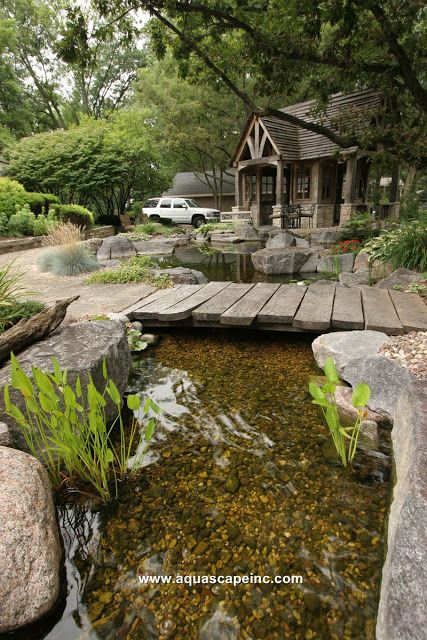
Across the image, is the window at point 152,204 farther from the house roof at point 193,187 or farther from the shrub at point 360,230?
the shrub at point 360,230

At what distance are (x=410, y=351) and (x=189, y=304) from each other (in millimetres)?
2409

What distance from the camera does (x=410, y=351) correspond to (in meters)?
2.83

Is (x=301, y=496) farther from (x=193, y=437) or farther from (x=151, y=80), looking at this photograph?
(x=151, y=80)

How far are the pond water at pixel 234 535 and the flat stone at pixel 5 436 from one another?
0.49m

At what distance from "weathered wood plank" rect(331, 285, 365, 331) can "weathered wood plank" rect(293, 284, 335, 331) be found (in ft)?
→ 0.21

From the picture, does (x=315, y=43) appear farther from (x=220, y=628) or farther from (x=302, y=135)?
(x=302, y=135)

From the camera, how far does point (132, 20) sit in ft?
23.3

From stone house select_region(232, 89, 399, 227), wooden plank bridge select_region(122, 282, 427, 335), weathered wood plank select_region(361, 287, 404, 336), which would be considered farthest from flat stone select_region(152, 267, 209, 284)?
stone house select_region(232, 89, 399, 227)

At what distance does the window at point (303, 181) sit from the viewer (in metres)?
17.8

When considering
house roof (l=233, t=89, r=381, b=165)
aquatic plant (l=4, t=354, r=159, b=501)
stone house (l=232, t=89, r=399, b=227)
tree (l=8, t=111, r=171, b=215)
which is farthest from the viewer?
tree (l=8, t=111, r=171, b=215)

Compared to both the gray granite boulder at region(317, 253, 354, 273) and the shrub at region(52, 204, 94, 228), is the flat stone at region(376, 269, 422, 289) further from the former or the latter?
the shrub at region(52, 204, 94, 228)

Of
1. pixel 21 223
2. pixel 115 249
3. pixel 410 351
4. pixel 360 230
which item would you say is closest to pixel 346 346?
pixel 410 351

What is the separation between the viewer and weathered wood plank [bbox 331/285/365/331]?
359cm

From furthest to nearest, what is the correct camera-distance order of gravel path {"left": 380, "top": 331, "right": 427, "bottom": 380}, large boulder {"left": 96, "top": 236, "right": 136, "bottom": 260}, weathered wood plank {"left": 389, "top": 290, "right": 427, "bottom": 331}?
large boulder {"left": 96, "top": 236, "right": 136, "bottom": 260}, weathered wood plank {"left": 389, "top": 290, "right": 427, "bottom": 331}, gravel path {"left": 380, "top": 331, "right": 427, "bottom": 380}
